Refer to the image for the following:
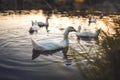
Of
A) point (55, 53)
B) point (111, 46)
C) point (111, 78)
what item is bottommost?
point (55, 53)

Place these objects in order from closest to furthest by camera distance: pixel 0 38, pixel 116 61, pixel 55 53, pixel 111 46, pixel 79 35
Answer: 1. pixel 116 61
2. pixel 111 46
3. pixel 55 53
4. pixel 0 38
5. pixel 79 35

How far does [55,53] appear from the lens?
13773 millimetres

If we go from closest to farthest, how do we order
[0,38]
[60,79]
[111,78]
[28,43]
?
[111,78] < [60,79] < [28,43] < [0,38]

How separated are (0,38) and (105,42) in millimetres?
13386

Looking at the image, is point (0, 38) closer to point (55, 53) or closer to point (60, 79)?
point (55, 53)

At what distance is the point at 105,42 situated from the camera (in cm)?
420

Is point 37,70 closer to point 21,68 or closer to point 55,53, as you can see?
point 21,68

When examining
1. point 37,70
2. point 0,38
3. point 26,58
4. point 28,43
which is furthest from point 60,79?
point 0,38

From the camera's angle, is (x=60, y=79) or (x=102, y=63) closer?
(x=102, y=63)

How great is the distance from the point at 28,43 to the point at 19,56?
3.60 m

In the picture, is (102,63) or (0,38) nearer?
(102,63)

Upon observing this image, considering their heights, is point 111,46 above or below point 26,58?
above

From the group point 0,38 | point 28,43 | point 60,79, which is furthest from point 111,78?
point 0,38

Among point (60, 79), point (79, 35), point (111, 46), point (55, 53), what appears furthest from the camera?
point (79, 35)
